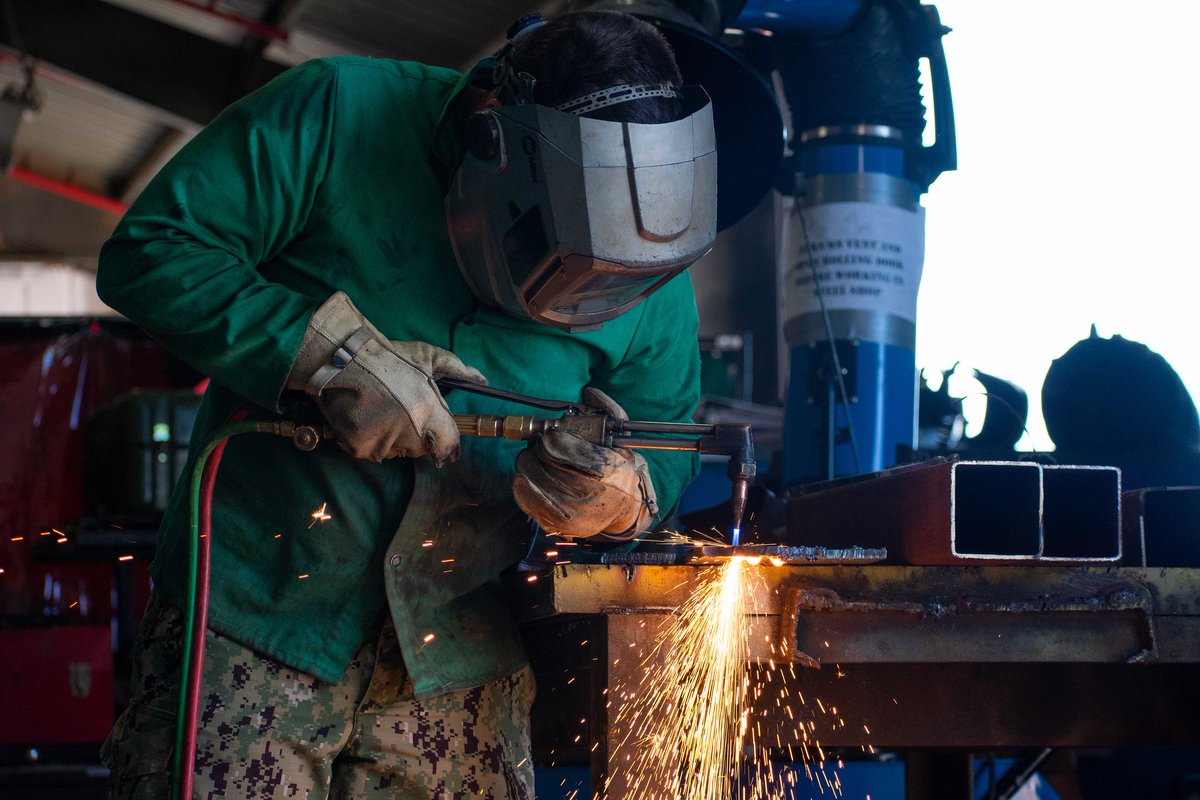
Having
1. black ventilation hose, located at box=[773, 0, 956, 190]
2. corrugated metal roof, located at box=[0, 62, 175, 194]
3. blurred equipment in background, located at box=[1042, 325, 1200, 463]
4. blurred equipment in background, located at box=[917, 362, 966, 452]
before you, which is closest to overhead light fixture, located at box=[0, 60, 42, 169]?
corrugated metal roof, located at box=[0, 62, 175, 194]

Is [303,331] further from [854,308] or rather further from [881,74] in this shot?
[881,74]

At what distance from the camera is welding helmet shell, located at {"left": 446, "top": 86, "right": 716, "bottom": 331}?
149cm

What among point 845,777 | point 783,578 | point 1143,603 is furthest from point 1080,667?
point 845,777

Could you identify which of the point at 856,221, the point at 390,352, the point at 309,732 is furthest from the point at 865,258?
the point at 309,732

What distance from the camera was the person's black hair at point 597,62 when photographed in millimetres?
1536

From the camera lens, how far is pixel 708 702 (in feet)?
5.38

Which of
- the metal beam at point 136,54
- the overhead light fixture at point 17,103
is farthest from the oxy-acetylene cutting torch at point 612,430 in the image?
the overhead light fixture at point 17,103

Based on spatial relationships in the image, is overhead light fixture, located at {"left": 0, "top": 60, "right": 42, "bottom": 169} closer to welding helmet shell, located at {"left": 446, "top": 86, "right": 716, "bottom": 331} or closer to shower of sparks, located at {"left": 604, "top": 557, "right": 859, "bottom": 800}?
welding helmet shell, located at {"left": 446, "top": 86, "right": 716, "bottom": 331}

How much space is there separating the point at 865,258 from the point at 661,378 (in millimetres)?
887

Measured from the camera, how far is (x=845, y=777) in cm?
252

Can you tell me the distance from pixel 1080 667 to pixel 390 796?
0.96 meters

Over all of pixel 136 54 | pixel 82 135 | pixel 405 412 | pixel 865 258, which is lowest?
pixel 405 412

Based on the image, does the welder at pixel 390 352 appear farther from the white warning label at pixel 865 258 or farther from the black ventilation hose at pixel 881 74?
the black ventilation hose at pixel 881 74

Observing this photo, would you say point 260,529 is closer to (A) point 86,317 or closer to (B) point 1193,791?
(B) point 1193,791
